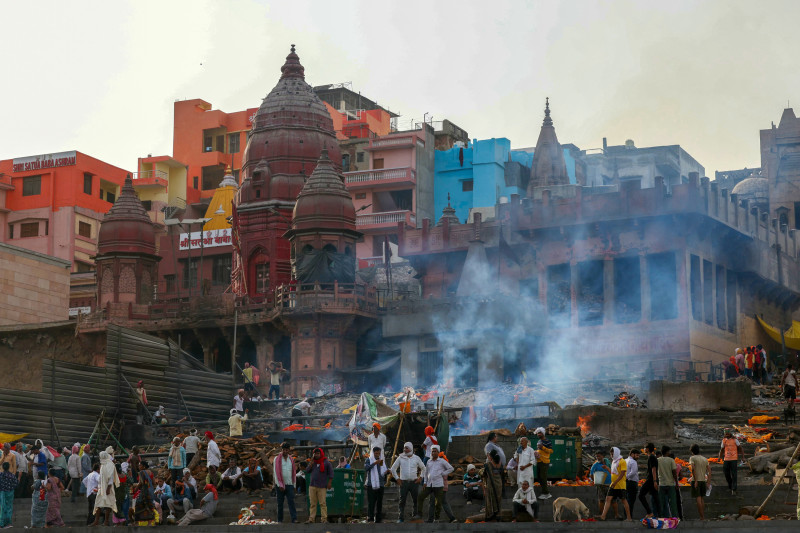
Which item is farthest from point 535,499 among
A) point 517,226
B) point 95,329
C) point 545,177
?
point 545,177

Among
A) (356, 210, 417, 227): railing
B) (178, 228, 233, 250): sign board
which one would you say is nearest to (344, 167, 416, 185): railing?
(356, 210, 417, 227): railing

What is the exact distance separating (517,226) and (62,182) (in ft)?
112

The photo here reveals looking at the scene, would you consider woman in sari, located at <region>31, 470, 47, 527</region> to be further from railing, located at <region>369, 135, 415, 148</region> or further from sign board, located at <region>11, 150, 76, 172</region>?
→ sign board, located at <region>11, 150, 76, 172</region>

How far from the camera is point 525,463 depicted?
2280 cm

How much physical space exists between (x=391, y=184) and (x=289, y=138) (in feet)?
35.6

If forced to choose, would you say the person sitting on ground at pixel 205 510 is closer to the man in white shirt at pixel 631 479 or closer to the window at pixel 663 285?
the man in white shirt at pixel 631 479

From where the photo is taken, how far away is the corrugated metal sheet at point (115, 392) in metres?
38.6

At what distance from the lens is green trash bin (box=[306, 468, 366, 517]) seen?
23.6 m

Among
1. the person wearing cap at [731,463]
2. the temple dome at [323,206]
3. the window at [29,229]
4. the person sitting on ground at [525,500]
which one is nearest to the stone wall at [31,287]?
the temple dome at [323,206]

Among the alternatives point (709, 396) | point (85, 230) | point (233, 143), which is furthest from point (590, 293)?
point (233, 143)

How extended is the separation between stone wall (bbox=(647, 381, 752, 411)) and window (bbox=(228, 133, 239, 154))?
52.6 meters

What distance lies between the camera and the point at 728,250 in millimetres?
54094

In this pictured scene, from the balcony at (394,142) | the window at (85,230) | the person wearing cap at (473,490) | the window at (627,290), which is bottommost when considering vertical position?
the person wearing cap at (473,490)

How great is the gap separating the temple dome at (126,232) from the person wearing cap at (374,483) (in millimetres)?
41158
